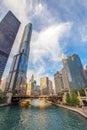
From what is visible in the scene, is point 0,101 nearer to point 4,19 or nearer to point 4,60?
point 4,60

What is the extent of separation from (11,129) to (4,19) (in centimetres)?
15150

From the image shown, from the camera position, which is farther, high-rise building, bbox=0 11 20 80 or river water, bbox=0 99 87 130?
high-rise building, bbox=0 11 20 80

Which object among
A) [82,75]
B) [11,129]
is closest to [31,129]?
[11,129]

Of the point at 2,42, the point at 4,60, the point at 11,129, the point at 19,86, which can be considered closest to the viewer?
the point at 11,129

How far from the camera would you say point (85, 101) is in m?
55.2

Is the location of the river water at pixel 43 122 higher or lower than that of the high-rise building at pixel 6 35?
lower

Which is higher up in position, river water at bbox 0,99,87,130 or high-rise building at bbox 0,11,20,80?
high-rise building at bbox 0,11,20,80

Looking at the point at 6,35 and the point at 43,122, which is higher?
the point at 6,35

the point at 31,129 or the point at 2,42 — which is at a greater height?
the point at 2,42

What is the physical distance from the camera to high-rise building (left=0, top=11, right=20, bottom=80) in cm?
12694

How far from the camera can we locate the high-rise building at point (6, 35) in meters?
127

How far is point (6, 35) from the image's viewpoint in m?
132

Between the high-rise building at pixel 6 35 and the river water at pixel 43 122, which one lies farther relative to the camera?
the high-rise building at pixel 6 35

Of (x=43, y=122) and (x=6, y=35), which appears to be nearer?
(x=43, y=122)
